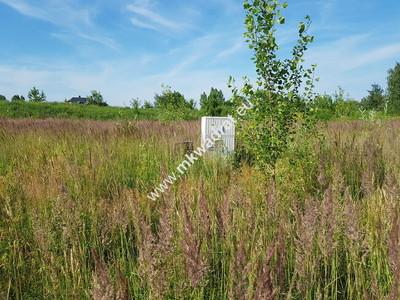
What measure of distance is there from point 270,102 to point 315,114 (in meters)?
0.62

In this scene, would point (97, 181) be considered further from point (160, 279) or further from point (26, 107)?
point (26, 107)

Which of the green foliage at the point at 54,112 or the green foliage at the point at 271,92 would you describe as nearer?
the green foliage at the point at 271,92

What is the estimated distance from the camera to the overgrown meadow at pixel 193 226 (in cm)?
116

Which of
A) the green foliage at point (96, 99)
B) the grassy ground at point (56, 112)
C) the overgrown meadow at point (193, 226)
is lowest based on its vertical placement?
the overgrown meadow at point (193, 226)

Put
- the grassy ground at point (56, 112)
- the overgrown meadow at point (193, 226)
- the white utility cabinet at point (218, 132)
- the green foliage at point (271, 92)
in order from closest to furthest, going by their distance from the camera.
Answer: the overgrown meadow at point (193, 226), the green foliage at point (271, 92), the white utility cabinet at point (218, 132), the grassy ground at point (56, 112)

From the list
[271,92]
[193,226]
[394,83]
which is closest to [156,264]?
[193,226]

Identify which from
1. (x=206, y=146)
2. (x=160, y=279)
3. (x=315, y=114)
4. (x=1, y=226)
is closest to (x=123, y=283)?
(x=160, y=279)

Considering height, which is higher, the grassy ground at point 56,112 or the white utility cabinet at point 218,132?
the grassy ground at point 56,112

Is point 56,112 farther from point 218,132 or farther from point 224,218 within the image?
point 224,218

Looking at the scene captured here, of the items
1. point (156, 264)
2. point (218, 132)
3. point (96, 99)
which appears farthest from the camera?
point (96, 99)

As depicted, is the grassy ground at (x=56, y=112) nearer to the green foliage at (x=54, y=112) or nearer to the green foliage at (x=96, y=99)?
the green foliage at (x=54, y=112)

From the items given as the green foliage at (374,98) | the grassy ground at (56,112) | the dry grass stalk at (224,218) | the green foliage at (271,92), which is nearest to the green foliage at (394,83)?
the green foliage at (374,98)

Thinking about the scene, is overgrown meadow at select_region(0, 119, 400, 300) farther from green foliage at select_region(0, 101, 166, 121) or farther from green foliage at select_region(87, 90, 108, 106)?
green foliage at select_region(87, 90, 108, 106)

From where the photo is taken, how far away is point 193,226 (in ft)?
4.37
